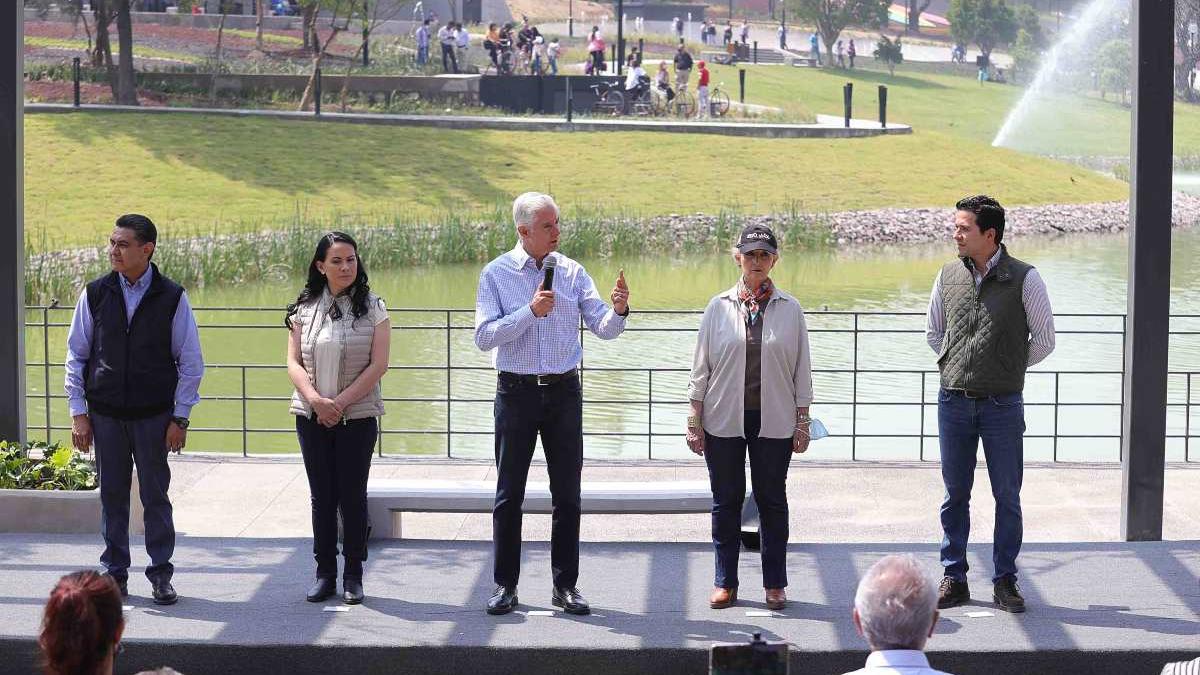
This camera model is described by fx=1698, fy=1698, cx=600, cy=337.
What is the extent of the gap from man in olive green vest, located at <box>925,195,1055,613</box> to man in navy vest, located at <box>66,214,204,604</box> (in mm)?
2875

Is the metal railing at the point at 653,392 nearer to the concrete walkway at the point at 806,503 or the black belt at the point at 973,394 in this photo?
the concrete walkway at the point at 806,503

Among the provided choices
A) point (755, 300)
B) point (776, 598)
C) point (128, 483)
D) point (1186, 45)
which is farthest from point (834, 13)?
point (128, 483)

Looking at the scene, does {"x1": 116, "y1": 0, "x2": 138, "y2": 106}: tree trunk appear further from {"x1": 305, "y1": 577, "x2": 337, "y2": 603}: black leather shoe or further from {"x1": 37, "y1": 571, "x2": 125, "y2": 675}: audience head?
{"x1": 37, "y1": 571, "x2": 125, "y2": 675}: audience head

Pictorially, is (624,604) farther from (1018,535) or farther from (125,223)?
(125,223)

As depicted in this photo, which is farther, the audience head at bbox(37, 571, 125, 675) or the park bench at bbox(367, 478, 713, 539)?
the park bench at bbox(367, 478, 713, 539)

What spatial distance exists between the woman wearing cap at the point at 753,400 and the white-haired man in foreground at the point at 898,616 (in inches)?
99.2

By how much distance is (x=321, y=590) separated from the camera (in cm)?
652

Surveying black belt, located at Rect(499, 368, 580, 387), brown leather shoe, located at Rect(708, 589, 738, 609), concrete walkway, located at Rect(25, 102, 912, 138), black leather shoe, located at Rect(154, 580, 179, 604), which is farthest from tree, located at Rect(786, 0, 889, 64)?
black leather shoe, located at Rect(154, 580, 179, 604)

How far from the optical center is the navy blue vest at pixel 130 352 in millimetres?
6434

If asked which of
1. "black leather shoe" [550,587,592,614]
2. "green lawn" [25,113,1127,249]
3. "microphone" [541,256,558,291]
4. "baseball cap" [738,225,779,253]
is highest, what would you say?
"green lawn" [25,113,1127,249]

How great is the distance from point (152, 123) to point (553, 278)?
31.8m

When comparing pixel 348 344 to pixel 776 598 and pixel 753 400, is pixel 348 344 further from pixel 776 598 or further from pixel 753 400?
pixel 776 598

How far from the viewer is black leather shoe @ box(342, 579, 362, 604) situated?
6.50 meters

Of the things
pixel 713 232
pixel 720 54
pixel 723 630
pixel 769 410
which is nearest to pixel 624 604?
pixel 723 630
